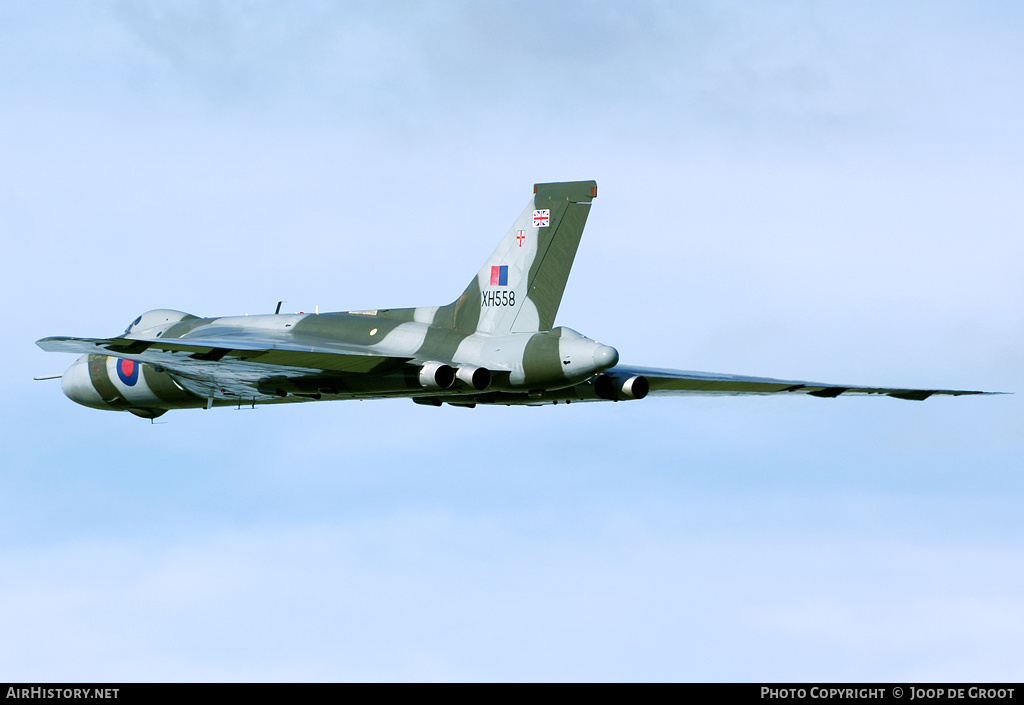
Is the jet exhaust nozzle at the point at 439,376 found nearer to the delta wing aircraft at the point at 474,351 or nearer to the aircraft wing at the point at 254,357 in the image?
the delta wing aircraft at the point at 474,351

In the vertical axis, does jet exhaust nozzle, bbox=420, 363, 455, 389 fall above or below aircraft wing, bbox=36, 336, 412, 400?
below

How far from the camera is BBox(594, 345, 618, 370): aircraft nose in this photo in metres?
27.7

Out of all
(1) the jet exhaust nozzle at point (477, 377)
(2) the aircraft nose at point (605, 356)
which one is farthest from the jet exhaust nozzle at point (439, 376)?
(2) the aircraft nose at point (605, 356)

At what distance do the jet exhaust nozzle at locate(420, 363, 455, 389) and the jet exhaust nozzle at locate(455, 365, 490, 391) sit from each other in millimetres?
296

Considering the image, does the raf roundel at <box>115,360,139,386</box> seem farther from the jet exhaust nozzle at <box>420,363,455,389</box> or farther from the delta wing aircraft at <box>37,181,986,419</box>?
the jet exhaust nozzle at <box>420,363,455,389</box>

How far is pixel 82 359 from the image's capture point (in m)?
38.1

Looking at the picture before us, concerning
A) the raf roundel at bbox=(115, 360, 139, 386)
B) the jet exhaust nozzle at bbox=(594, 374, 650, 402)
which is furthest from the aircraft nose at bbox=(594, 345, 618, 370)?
the raf roundel at bbox=(115, 360, 139, 386)

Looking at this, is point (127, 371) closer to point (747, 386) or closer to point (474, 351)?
point (474, 351)

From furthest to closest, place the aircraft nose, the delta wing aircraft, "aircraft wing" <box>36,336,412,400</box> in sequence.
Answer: "aircraft wing" <box>36,336,412,400</box>
the delta wing aircraft
the aircraft nose

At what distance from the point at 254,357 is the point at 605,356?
26.0ft

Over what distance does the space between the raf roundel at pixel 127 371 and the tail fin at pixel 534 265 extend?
1100cm

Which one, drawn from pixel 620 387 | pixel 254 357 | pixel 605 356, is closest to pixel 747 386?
pixel 620 387

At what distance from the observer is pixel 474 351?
29453 millimetres
